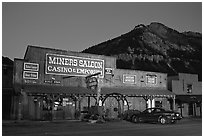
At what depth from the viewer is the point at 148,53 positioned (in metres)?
154

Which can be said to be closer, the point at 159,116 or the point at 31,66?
the point at 159,116

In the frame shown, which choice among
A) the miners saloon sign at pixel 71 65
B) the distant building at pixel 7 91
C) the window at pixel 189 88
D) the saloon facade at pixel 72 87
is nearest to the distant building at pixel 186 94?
the window at pixel 189 88

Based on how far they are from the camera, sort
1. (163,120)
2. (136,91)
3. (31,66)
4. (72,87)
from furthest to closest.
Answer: (136,91) < (72,87) < (31,66) < (163,120)

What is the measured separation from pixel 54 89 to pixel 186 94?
20134mm

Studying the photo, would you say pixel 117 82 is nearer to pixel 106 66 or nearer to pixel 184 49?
pixel 106 66

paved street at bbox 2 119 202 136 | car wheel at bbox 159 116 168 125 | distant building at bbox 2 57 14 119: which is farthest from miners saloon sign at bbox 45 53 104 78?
paved street at bbox 2 119 202 136

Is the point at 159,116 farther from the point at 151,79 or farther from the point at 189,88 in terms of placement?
the point at 189,88

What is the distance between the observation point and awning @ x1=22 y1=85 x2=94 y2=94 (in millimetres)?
26358

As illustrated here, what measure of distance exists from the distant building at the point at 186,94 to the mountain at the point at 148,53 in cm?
7718

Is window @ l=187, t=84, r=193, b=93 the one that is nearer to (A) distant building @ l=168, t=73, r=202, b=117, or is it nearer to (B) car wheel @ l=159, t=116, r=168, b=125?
(A) distant building @ l=168, t=73, r=202, b=117

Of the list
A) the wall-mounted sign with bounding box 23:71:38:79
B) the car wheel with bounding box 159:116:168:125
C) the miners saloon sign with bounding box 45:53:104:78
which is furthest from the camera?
the miners saloon sign with bounding box 45:53:104:78

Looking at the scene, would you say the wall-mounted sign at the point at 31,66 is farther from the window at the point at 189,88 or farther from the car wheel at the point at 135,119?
the window at the point at 189,88

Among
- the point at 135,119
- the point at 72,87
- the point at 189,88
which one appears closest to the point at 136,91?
the point at 135,119

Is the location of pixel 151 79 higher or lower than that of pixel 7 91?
higher
